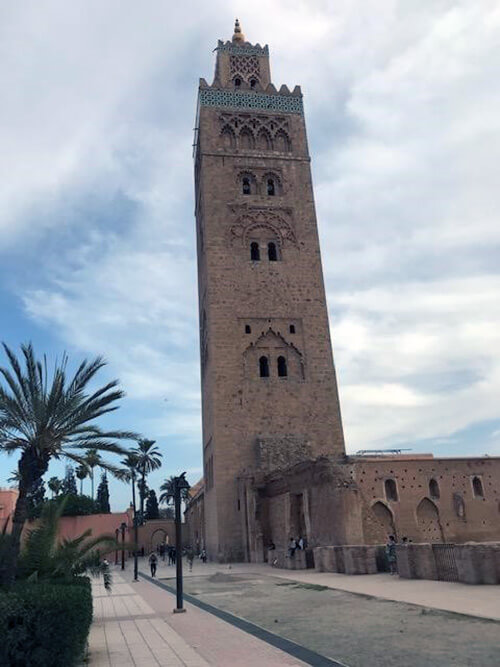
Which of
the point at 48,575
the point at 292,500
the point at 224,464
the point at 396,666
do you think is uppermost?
the point at 224,464

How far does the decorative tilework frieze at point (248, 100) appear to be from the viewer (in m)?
31.4

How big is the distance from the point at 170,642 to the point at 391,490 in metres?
14.4

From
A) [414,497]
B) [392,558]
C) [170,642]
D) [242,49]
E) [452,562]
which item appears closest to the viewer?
[170,642]

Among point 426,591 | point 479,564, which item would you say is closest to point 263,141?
point 479,564

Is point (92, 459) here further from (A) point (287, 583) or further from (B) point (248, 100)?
(B) point (248, 100)

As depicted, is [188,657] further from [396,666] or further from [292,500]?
[292,500]

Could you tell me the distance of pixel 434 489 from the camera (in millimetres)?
19984

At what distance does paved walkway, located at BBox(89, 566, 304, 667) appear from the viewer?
5766 millimetres

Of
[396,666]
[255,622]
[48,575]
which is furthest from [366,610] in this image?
[48,575]

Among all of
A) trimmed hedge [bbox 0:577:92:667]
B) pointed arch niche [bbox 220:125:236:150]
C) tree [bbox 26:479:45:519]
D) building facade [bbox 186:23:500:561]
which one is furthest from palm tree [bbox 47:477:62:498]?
trimmed hedge [bbox 0:577:92:667]

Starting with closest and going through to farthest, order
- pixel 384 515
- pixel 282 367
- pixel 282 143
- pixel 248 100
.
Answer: pixel 384 515 < pixel 282 367 < pixel 282 143 < pixel 248 100

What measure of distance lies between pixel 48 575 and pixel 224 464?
16.9 m

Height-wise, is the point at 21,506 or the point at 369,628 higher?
the point at 21,506

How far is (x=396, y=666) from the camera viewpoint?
16.8 ft
